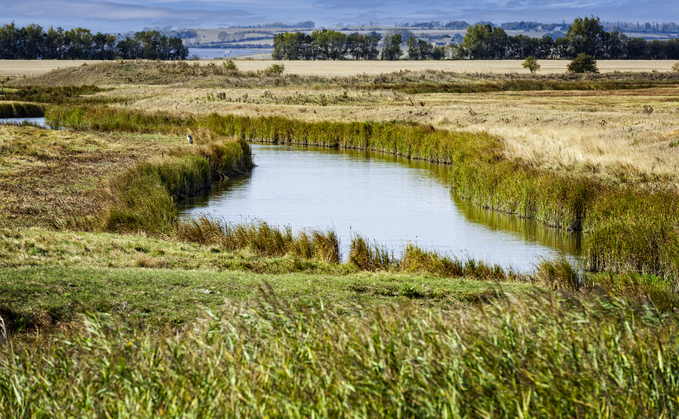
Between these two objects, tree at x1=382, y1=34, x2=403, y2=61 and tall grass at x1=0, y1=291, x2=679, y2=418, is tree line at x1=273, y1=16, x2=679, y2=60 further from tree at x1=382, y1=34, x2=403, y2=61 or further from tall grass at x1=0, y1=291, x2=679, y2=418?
tall grass at x1=0, y1=291, x2=679, y2=418

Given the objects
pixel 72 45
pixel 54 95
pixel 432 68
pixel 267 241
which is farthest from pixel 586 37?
pixel 267 241

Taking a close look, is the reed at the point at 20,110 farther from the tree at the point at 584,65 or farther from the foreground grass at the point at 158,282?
the tree at the point at 584,65

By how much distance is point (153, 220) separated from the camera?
16.4 m

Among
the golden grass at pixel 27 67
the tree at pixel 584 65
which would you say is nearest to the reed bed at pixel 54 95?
the golden grass at pixel 27 67

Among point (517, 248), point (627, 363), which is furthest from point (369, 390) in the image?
point (517, 248)

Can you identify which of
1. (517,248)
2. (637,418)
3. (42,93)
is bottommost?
(517,248)

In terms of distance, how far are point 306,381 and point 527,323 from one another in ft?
5.76

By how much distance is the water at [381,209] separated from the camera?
1800 centimetres

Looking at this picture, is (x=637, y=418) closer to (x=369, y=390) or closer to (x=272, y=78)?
(x=369, y=390)

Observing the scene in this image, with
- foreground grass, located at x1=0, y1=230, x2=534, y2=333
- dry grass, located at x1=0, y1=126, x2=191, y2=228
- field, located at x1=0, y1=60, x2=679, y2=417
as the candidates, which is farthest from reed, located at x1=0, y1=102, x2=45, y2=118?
foreground grass, located at x1=0, y1=230, x2=534, y2=333

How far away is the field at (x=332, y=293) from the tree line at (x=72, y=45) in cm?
11538

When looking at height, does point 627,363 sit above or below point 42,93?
below

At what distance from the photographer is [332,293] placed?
33.3 feet

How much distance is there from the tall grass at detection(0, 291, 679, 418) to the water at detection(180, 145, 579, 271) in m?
10.8
